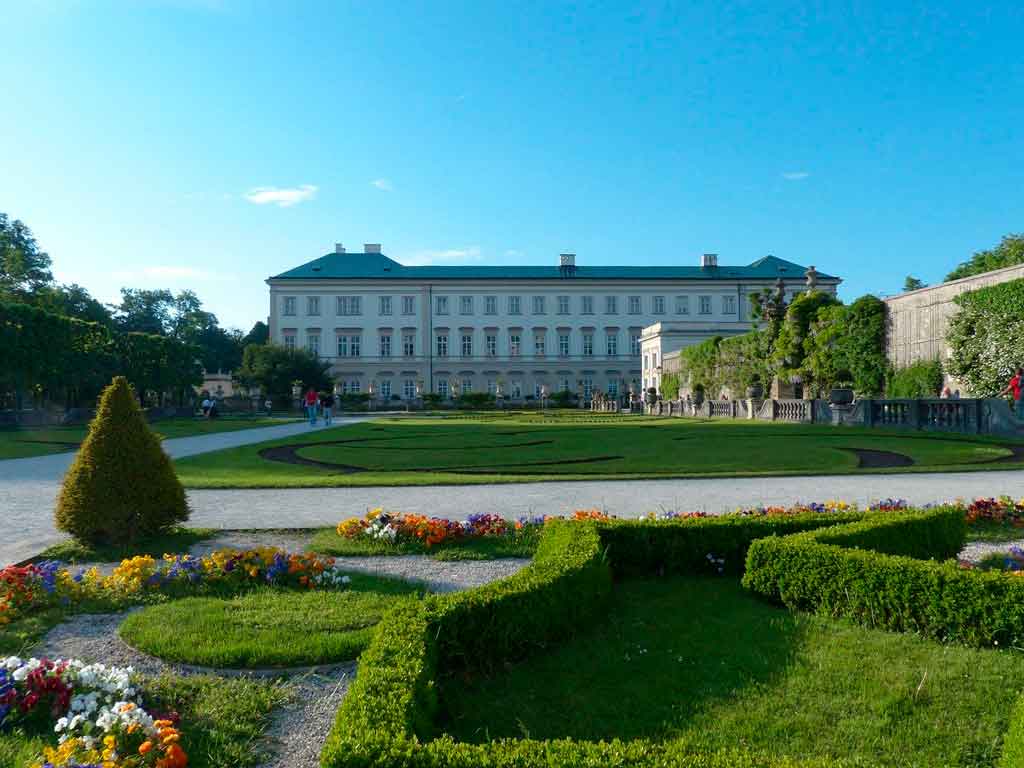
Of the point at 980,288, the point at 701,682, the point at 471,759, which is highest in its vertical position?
the point at 980,288

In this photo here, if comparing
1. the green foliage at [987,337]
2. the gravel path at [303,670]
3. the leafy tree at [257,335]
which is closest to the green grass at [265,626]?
the gravel path at [303,670]

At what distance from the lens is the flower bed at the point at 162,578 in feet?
15.3

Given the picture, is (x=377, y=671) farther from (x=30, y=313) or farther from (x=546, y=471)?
(x=30, y=313)

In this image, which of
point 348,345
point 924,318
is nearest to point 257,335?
point 348,345

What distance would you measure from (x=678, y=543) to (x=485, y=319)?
60095 mm

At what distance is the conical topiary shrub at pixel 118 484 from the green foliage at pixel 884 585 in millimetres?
4991

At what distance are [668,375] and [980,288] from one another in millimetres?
27385

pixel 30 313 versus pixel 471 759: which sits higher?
pixel 30 313

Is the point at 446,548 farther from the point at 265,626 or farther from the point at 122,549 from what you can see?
the point at 122,549

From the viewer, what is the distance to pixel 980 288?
21109 mm

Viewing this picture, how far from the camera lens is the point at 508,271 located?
6694cm

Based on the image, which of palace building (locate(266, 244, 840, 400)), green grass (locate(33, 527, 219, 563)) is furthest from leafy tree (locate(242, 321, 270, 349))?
green grass (locate(33, 527, 219, 563))

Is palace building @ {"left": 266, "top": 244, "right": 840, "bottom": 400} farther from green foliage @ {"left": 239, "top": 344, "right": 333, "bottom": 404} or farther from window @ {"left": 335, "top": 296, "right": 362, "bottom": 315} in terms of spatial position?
green foliage @ {"left": 239, "top": 344, "right": 333, "bottom": 404}

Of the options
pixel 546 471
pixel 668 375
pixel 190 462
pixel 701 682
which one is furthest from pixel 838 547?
pixel 668 375
